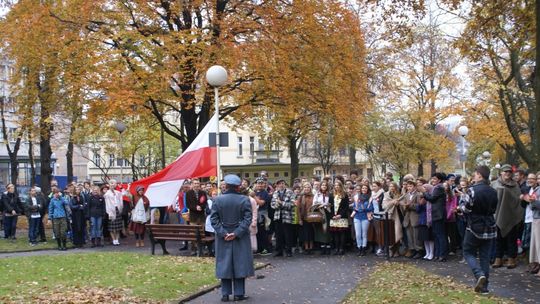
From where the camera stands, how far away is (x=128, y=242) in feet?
68.2

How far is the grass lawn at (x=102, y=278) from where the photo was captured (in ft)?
32.6

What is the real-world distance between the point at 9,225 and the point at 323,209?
461 inches

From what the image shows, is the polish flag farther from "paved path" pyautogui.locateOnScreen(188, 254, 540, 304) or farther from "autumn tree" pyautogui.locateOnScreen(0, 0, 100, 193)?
"autumn tree" pyautogui.locateOnScreen(0, 0, 100, 193)

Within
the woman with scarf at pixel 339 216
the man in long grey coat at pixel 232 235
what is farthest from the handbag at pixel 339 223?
the man in long grey coat at pixel 232 235

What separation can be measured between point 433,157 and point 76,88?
27.9 meters

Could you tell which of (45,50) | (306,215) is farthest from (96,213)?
(306,215)

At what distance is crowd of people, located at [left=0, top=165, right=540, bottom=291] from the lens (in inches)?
539

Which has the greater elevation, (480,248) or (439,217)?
(439,217)

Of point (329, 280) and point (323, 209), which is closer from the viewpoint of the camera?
point (329, 280)

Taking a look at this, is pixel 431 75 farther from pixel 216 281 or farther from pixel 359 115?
pixel 216 281

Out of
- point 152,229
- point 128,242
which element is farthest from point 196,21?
point 152,229

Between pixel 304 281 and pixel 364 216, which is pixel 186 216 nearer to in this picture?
pixel 364 216

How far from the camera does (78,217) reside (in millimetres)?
19688

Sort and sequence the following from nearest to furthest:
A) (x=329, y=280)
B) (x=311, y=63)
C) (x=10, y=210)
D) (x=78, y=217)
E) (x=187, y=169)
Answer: (x=329, y=280) → (x=187, y=169) → (x=78, y=217) → (x=10, y=210) → (x=311, y=63)
